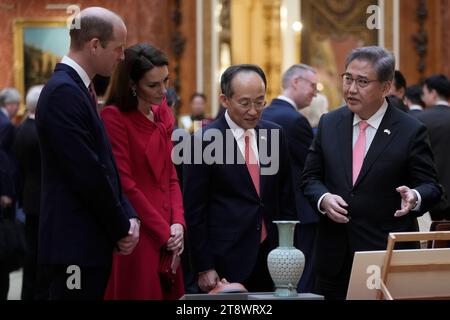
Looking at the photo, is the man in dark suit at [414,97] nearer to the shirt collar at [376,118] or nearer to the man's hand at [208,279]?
the shirt collar at [376,118]

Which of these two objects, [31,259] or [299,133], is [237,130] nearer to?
[299,133]

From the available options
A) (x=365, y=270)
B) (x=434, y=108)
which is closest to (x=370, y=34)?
(x=434, y=108)

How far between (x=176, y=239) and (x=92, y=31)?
1.24 m

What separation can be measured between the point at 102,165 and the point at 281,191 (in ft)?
4.93

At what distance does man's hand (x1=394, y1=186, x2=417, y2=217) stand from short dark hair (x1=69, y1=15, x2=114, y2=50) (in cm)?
169

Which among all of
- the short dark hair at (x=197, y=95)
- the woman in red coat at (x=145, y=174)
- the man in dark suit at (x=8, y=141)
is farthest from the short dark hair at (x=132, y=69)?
the short dark hair at (x=197, y=95)

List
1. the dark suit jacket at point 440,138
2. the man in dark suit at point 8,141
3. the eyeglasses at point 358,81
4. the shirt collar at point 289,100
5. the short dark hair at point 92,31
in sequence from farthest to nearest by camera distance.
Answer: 1. the man in dark suit at point 8,141
2. the dark suit jacket at point 440,138
3. the shirt collar at point 289,100
4. the eyeglasses at point 358,81
5. the short dark hair at point 92,31

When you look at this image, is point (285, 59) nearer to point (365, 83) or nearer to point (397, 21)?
point (397, 21)

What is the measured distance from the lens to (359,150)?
5609mm

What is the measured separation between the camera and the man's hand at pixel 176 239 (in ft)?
17.8

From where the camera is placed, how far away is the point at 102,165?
4723 millimetres

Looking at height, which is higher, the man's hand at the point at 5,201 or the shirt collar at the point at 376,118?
the shirt collar at the point at 376,118

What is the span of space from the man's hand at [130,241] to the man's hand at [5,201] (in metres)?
5.03

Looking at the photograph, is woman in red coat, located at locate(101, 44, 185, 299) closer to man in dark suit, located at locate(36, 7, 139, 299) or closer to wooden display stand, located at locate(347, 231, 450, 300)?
man in dark suit, located at locate(36, 7, 139, 299)
